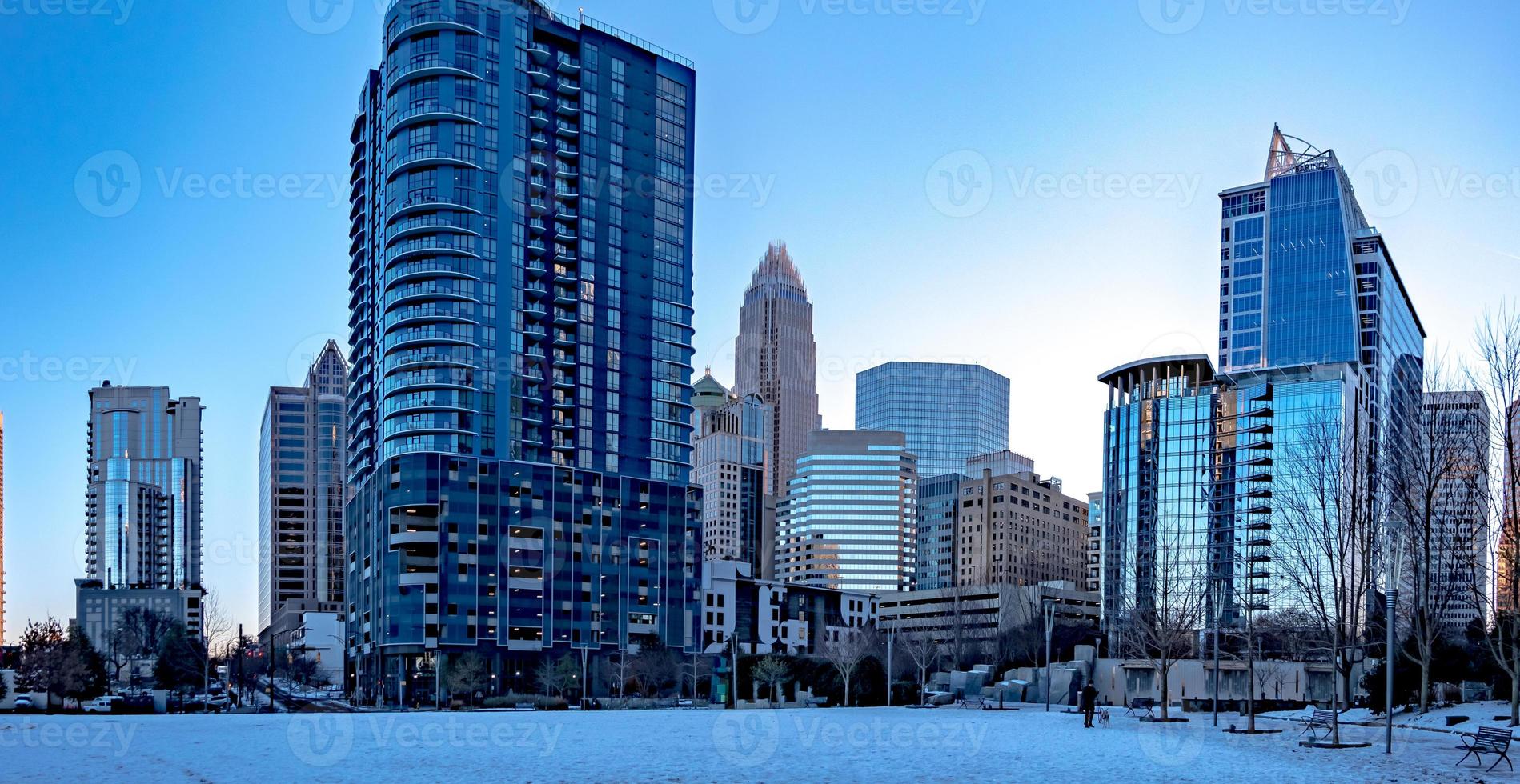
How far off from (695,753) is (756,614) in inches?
5953

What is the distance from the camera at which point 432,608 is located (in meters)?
122

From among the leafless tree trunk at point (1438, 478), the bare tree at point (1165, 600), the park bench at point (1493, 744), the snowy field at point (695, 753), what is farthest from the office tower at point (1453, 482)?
the bare tree at point (1165, 600)

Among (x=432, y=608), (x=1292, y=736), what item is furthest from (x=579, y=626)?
(x=1292, y=736)

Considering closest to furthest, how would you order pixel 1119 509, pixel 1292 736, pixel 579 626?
pixel 1292 736
pixel 579 626
pixel 1119 509

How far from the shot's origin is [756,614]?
181m

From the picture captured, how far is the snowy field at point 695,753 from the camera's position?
2561 cm

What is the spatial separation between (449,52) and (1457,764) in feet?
387

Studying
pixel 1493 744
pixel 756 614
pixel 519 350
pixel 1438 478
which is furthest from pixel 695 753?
pixel 756 614

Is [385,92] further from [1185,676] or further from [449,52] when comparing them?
[1185,676]

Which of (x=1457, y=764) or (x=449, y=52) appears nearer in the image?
(x=1457, y=764)

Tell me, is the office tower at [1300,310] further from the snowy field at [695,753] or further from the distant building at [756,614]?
the snowy field at [695,753]

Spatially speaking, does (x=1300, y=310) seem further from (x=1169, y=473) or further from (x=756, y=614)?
(x=756, y=614)

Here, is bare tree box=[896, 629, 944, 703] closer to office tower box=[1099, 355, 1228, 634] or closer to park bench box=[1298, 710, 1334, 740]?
park bench box=[1298, 710, 1334, 740]

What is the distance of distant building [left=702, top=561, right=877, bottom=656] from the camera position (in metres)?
171
